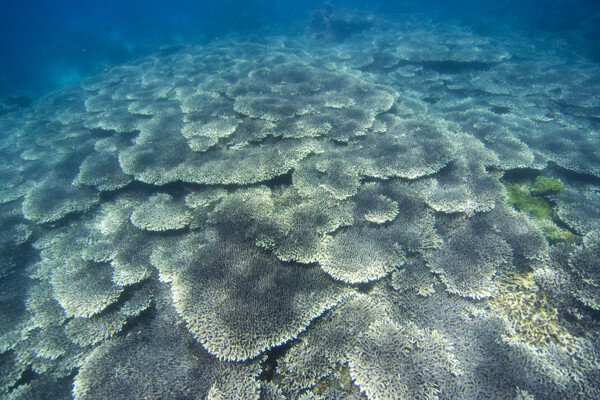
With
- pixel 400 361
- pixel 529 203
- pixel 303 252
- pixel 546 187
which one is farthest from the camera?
pixel 546 187

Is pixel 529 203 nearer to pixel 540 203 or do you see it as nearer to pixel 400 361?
pixel 540 203

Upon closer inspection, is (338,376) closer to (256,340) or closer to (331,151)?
(256,340)

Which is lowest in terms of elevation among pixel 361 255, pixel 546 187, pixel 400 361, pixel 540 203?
pixel 540 203

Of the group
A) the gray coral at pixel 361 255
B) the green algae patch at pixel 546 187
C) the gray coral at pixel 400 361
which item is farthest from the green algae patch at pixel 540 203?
the gray coral at pixel 400 361

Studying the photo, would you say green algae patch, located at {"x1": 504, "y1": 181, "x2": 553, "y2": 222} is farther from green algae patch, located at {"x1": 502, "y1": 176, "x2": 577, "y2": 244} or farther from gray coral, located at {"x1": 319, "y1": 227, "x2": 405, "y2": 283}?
gray coral, located at {"x1": 319, "y1": 227, "x2": 405, "y2": 283}

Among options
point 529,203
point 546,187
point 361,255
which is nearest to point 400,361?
point 361,255

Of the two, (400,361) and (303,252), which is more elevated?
(303,252)

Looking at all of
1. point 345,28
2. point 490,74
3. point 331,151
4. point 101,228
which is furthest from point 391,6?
point 101,228

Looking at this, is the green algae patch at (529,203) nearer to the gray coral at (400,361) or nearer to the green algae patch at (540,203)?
the green algae patch at (540,203)
